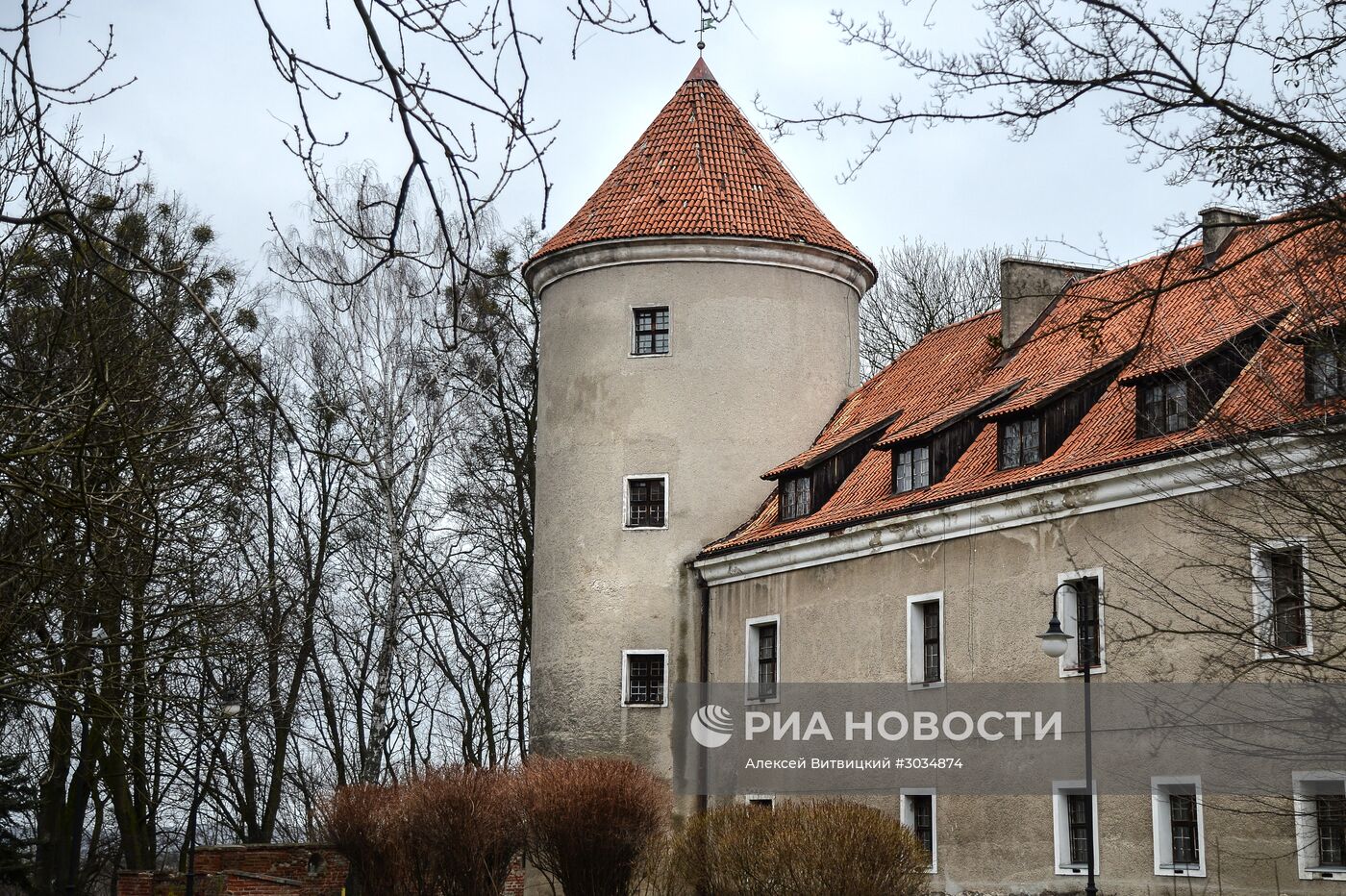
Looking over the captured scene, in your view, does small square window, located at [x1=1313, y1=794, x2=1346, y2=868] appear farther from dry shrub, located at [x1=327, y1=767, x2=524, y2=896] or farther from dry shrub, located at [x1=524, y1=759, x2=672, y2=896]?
dry shrub, located at [x1=327, y1=767, x2=524, y2=896]

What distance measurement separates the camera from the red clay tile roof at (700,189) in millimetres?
28578

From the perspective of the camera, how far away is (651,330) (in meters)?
28.6

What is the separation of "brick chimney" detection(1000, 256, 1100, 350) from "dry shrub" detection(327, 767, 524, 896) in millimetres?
10240

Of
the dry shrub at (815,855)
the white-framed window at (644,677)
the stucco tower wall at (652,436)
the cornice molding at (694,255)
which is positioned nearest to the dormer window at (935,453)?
the stucco tower wall at (652,436)

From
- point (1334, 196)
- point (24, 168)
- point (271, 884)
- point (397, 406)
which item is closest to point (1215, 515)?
point (1334, 196)

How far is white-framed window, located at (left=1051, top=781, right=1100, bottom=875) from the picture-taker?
19.7 m

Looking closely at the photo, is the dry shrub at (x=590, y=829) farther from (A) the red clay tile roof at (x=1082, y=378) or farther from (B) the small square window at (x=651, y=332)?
(B) the small square window at (x=651, y=332)

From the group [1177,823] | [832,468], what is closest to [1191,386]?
[1177,823]

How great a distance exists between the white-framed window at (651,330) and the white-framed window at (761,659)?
16.6 ft

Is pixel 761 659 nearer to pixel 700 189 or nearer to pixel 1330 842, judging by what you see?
pixel 700 189

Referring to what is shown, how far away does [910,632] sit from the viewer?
22750mm

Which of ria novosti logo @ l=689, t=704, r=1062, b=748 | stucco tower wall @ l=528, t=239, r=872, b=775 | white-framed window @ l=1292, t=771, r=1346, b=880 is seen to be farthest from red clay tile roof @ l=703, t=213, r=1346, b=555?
white-framed window @ l=1292, t=771, r=1346, b=880

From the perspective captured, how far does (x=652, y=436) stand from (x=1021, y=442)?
7.65 m

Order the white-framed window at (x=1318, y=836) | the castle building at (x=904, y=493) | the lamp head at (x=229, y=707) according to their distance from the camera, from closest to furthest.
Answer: the white-framed window at (x=1318, y=836)
the castle building at (x=904, y=493)
the lamp head at (x=229, y=707)
